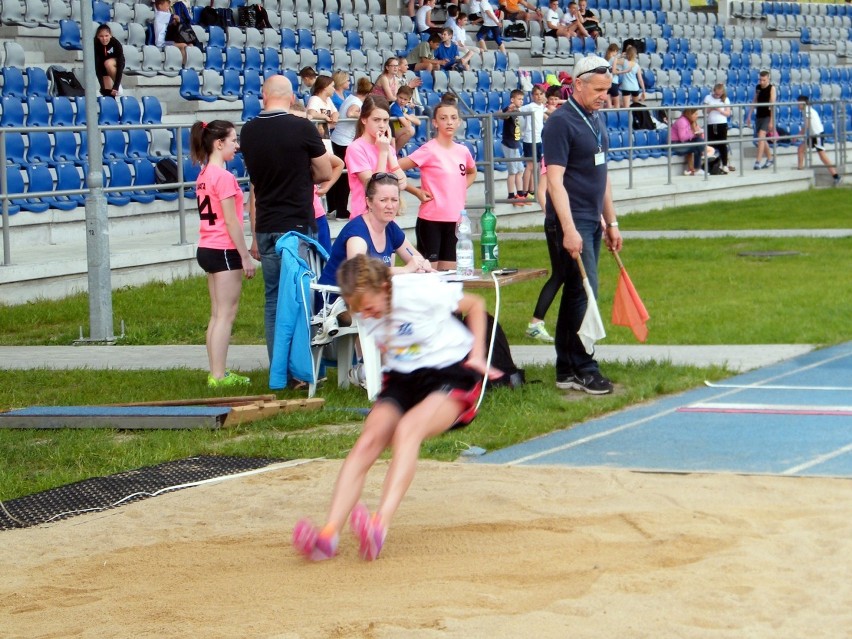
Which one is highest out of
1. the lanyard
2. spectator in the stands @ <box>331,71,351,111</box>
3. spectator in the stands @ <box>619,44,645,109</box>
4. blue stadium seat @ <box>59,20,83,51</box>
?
blue stadium seat @ <box>59,20,83,51</box>

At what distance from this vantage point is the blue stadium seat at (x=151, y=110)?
1941 cm

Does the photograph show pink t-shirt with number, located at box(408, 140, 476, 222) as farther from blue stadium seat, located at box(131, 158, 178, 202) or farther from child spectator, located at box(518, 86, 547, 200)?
child spectator, located at box(518, 86, 547, 200)

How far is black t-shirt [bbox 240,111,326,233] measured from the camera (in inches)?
390

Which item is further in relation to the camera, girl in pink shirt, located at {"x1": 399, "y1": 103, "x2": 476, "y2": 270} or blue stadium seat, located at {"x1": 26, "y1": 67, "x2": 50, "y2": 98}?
blue stadium seat, located at {"x1": 26, "y1": 67, "x2": 50, "y2": 98}

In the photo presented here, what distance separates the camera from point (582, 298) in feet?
31.0

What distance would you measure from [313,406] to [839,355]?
13.3ft

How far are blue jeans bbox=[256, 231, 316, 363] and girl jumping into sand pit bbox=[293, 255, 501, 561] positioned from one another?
3954 mm

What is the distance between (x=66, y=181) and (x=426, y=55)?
11.5 meters

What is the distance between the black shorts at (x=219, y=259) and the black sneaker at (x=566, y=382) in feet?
8.02

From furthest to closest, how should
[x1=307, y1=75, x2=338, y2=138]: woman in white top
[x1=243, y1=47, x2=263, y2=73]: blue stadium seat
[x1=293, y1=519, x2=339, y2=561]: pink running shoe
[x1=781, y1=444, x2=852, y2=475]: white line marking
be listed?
[x1=243, y1=47, x2=263, y2=73]: blue stadium seat < [x1=307, y1=75, x2=338, y2=138]: woman in white top < [x1=781, y1=444, x2=852, y2=475]: white line marking < [x1=293, y1=519, x2=339, y2=561]: pink running shoe

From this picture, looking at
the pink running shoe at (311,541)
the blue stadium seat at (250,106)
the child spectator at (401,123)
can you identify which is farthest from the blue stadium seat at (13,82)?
the pink running shoe at (311,541)

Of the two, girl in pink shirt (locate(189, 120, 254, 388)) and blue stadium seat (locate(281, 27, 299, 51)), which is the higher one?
blue stadium seat (locate(281, 27, 299, 51))

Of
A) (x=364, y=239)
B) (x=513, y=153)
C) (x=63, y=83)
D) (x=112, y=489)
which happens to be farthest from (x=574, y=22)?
(x=112, y=489)

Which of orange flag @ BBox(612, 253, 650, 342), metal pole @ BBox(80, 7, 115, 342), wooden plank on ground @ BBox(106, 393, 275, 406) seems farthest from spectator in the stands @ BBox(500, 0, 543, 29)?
wooden plank on ground @ BBox(106, 393, 275, 406)
